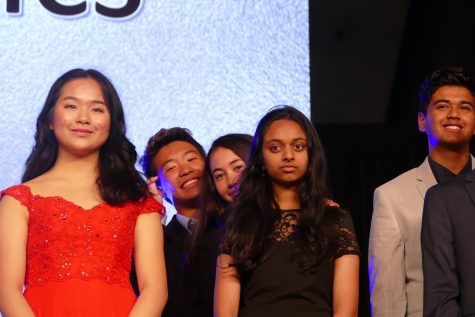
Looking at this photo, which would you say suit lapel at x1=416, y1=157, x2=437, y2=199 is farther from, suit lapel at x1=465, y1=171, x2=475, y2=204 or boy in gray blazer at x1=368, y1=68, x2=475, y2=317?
suit lapel at x1=465, y1=171, x2=475, y2=204

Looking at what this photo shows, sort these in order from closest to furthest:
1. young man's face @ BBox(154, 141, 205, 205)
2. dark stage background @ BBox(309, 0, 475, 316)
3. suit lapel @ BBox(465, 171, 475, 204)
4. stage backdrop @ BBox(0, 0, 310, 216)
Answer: suit lapel @ BBox(465, 171, 475, 204) → young man's face @ BBox(154, 141, 205, 205) → stage backdrop @ BBox(0, 0, 310, 216) → dark stage background @ BBox(309, 0, 475, 316)

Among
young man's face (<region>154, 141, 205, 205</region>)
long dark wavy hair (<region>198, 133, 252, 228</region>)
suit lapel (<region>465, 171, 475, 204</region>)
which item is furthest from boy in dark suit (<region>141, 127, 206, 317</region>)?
suit lapel (<region>465, 171, 475, 204</region>)

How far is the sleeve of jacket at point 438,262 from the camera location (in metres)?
2.37

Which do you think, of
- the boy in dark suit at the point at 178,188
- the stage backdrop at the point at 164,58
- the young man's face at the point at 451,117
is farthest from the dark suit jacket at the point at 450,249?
the stage backdrop at the point at 164,58

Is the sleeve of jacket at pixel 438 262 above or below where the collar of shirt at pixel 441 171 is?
below

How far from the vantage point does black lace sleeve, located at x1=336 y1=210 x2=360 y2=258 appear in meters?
2.71

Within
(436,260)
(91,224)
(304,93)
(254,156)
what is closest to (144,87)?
(304,93)

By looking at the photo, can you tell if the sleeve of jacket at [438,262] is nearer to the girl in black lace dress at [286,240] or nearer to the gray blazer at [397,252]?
the girl in black lace dress at [286,240]

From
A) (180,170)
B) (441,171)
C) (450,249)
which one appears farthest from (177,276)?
(450,249)

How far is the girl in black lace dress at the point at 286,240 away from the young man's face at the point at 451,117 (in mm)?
543

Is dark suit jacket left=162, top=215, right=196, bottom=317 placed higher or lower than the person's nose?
lower

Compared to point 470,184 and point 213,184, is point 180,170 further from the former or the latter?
point 470,184

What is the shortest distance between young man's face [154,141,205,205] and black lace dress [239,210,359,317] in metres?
0.75

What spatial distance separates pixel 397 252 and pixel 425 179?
326mm
